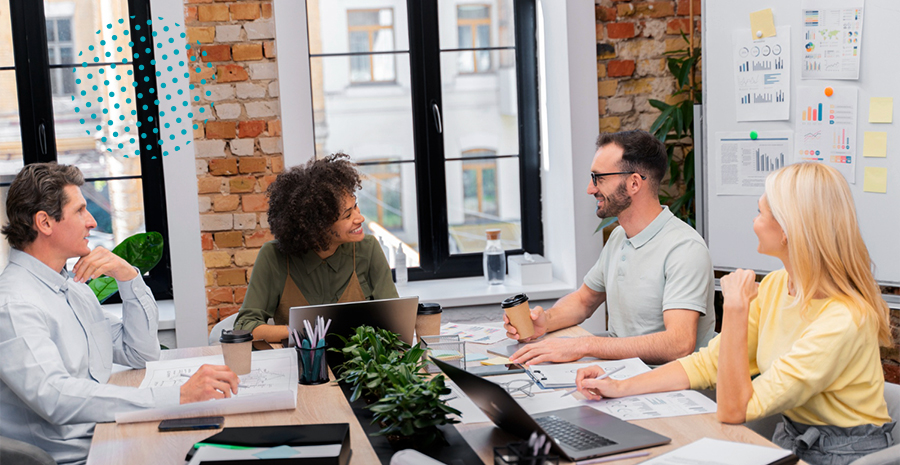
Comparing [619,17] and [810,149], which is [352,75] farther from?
[810,149]

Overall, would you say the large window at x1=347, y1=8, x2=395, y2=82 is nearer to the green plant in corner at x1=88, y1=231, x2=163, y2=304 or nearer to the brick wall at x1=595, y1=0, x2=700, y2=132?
the brick wall at x1=595, y1=0, x2=700, y2=132

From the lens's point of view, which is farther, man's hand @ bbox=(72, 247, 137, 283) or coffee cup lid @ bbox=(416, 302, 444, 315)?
coffee cup lid @ bbox=(416, 302, 444, 315)

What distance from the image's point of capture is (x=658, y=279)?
2314 millimetres

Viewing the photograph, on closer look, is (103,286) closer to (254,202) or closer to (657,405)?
(254,202)

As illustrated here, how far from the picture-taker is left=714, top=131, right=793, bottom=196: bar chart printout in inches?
117

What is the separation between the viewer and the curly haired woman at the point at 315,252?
2.55 meters

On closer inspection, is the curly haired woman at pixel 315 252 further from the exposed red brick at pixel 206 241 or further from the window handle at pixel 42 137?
the window handle at pixel 42 137

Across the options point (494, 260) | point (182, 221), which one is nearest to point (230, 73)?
point (182, 221)

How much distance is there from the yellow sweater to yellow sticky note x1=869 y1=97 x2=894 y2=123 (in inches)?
50.8

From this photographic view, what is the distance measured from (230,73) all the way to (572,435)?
255cm

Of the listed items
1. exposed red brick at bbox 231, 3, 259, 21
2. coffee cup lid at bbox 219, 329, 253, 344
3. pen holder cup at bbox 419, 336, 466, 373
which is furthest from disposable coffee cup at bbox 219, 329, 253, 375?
exposed red brick at bbox 231, 3, 259, 21

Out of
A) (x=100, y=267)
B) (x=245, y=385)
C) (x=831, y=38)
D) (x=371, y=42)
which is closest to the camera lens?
(x=245, y=385)

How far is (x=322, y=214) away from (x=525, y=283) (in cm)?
142

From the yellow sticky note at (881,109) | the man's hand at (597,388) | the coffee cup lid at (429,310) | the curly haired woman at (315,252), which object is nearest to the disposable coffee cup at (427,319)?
the coffee cup lid at (429,310)
